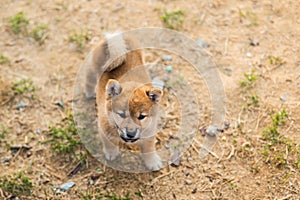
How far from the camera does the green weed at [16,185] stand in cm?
466

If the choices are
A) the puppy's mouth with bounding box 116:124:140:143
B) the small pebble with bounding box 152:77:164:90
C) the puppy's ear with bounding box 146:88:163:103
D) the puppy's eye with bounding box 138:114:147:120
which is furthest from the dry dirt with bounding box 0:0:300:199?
the puppy's ear with bounding box 146:88:163:103

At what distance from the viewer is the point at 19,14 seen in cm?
633

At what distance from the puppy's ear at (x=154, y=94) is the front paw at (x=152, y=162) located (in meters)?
0.72

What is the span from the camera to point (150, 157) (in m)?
4.83

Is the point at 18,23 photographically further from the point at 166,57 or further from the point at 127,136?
the point at 127,136

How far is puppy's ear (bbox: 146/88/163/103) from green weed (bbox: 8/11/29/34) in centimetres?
277

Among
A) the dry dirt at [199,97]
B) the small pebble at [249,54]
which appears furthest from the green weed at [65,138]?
the small pebble at [249,54]

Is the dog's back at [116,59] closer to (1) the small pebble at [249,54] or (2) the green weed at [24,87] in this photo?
(2) the green weed at [24,87]

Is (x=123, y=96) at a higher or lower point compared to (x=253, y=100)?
higher

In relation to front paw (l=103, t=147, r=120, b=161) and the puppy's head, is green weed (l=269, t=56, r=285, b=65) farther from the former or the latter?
front paw (l=103, t=147, r=120, b=161)

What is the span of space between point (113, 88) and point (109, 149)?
833 millimetres

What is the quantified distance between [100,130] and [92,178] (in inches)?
21.8

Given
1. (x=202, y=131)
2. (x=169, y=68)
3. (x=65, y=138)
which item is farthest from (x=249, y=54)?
(x=65, y=138)

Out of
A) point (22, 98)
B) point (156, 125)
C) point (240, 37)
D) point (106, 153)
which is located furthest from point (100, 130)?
point (240, 37)
